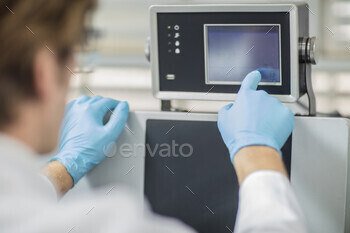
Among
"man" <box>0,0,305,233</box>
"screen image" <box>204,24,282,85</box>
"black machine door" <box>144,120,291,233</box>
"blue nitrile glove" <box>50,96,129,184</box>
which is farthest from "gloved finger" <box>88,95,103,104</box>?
"man" <box>0,0,305,233</box>

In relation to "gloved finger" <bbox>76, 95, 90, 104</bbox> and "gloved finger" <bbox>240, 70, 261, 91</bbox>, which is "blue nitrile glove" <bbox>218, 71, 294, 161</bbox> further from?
"gloved finger" <bbox>76, 95, 90, 104</bbox>

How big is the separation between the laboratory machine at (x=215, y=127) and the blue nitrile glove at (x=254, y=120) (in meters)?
0.04

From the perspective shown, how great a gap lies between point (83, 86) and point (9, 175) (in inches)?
20.9

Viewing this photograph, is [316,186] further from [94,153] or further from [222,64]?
[94,153]

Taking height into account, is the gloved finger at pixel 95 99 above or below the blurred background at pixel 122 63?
below

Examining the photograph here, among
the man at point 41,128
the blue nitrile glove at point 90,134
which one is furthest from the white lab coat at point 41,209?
the blue nitrile glove at point 90,134

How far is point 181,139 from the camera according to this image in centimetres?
86

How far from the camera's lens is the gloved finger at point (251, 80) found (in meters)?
0.76

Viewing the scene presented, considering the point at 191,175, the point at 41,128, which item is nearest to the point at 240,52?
the point at 191,175

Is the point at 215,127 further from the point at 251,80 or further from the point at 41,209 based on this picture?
the point at 41,209

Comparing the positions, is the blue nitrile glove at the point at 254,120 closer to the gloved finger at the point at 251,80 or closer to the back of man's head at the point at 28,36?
the gloved finger at the point at 251,80

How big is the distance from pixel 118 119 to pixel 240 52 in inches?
9.6

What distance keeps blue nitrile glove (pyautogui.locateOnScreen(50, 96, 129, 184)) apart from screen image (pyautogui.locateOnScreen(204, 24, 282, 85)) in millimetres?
184

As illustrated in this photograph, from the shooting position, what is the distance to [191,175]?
86 centimetres
